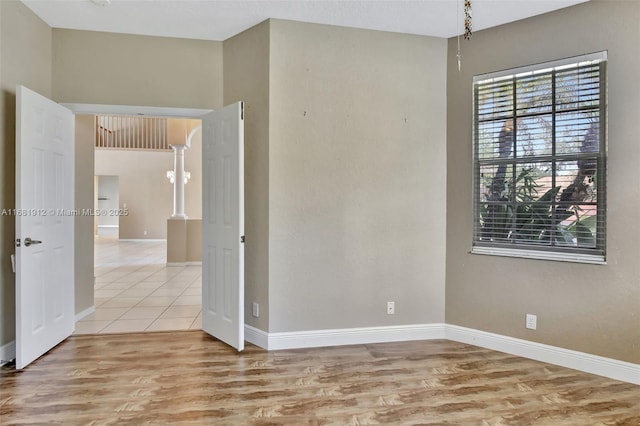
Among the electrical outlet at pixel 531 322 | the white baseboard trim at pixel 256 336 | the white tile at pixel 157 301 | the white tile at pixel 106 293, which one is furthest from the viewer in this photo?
the white tile at pixel 106 293

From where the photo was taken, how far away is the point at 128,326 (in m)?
3.79

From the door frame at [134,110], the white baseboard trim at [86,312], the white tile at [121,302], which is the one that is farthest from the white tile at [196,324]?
the door frame at [134,110]

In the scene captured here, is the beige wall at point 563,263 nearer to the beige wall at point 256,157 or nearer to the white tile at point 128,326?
the beige wall at point 256,157

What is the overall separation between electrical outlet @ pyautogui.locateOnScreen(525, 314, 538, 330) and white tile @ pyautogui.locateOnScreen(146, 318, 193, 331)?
321 cm

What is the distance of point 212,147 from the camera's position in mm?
3465

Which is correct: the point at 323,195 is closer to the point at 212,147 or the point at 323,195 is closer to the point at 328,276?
the point at 328,276

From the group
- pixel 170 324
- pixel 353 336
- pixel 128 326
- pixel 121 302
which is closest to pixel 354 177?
pixel 353 336

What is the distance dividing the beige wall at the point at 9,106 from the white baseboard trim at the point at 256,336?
6.10 feet

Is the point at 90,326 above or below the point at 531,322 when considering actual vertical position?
below

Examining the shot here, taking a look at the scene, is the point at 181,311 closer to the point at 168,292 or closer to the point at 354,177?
the point at 168,292

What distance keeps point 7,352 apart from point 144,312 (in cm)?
150

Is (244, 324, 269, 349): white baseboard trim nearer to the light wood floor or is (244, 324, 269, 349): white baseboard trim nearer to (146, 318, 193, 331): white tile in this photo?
the light wood floor

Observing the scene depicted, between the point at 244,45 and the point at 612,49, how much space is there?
9.82 feet

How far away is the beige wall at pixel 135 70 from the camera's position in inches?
135
